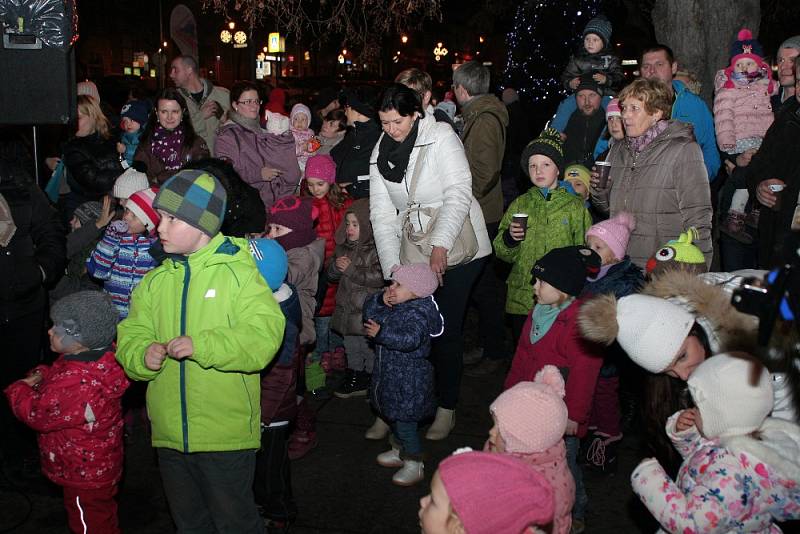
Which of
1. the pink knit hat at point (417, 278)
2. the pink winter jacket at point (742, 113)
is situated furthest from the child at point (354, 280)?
the pink winter jacket at point (742, 113)

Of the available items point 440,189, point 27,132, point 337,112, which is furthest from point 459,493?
point 337,112

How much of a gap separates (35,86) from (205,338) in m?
2.93

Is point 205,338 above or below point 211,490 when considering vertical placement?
above

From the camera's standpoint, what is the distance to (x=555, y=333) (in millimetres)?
4137

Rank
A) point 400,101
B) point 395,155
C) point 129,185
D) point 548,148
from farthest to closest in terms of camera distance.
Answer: point 129,185 → point 548,148 → point 395,155 → point 400,101

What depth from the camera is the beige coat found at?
4742 mm

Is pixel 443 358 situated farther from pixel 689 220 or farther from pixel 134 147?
pixel 134 147

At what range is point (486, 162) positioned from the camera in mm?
6434

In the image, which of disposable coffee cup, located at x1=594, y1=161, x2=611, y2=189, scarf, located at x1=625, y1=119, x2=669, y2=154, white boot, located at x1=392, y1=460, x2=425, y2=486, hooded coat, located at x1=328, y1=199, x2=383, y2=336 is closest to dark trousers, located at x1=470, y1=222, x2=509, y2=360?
hooded coat, located at x1=328, y1=199, x2=383, y2=336

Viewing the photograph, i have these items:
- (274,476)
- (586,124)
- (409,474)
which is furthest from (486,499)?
(586,124)

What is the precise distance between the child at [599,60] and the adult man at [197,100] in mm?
3449

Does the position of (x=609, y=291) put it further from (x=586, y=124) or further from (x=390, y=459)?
(x=586, y=124)

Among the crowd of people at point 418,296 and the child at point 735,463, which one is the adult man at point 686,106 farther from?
the child at point 735,463

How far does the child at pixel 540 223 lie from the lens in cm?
531
